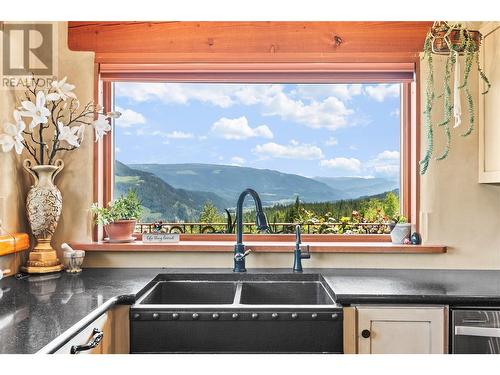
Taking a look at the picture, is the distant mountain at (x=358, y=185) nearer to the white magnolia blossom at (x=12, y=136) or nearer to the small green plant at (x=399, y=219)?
Answer: the small green plant at (x=399, y=219)

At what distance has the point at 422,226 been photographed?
2.56 m

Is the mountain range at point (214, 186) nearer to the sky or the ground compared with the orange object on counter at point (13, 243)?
nearer to the sky

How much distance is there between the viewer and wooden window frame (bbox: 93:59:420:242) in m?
2.62

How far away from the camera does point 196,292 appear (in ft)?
7.74

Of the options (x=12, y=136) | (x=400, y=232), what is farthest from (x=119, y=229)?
(x=400, y=232)

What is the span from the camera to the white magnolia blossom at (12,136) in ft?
7.15

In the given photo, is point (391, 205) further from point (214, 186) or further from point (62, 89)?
point (62, 89)

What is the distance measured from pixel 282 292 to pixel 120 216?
93 cm

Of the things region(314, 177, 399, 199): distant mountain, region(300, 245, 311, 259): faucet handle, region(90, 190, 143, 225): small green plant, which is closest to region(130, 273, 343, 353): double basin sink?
region(300, 245, 311, 259): faucet handle

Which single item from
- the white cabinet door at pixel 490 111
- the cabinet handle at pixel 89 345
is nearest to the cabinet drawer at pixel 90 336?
the cabinet handle at pixel 89 345

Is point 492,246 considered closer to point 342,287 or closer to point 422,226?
point 422,226

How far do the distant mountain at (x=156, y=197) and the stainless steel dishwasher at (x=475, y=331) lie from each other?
140 centimetres
